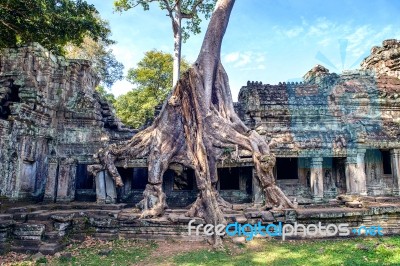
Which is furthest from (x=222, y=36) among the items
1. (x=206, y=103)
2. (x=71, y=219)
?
(x=71, y=219)

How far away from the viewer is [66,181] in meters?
10.4

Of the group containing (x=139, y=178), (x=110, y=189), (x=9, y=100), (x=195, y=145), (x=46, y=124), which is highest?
(x=9, y=100)

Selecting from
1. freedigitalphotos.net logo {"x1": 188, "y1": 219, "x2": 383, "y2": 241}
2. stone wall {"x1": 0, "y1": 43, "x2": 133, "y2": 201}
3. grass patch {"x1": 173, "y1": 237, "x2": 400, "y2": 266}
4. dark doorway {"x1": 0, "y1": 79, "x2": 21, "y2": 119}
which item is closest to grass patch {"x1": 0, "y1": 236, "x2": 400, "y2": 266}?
grass patch {"x1": 173, "y1": 237, "x2": 400, "y2": 266}

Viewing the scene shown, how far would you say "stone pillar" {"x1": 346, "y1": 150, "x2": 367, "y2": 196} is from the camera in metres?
11.2

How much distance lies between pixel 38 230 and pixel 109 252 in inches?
72.2

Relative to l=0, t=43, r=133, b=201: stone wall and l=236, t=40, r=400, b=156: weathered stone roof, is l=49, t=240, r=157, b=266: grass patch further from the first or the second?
l=236, t=40, r=400, b=156: weathered stone roof

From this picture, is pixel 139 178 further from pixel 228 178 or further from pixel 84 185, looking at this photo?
pixel 228 178

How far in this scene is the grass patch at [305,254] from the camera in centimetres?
587

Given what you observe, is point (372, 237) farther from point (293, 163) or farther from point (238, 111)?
point (238, 111)

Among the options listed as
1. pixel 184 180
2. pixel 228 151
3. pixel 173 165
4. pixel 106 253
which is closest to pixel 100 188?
pixel 173 165

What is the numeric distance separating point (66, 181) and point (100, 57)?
20.0 m

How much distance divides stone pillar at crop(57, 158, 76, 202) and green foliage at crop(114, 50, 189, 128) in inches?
489

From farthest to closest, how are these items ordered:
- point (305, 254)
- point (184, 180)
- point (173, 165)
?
1. point (184, 180)
2. point (173, 165)
3. point (305, 254)

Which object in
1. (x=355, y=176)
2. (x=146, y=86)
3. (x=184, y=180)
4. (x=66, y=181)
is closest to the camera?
(x=66, y=181)
